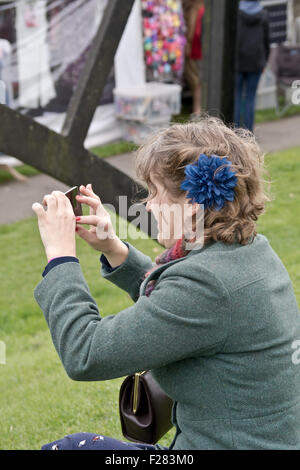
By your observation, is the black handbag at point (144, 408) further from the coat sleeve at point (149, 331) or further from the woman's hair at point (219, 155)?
the woman's hair at point (219, 155)

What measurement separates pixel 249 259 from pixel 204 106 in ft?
5.95

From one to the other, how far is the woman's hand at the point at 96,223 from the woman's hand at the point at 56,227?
0.23 feet

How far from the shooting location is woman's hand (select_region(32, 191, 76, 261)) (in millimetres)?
1694

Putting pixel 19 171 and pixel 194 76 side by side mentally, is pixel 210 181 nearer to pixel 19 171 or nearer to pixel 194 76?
pixel 19 171

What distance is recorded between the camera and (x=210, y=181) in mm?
1587

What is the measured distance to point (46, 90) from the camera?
8062 mm

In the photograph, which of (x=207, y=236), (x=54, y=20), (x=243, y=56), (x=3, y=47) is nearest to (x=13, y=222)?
(x=3, y=47)

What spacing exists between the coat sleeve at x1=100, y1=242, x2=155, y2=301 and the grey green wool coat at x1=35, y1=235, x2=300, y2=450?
0.39 m

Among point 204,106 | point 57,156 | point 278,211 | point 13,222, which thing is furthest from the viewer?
point 13,222

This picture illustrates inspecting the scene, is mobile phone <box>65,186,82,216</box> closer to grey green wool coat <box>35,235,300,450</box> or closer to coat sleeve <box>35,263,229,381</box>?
grey green wool coat <box>35,235,300,450</box>

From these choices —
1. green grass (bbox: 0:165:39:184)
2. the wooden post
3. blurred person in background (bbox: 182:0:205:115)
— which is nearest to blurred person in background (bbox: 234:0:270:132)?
blurred person in background (bbox: 182:0:205:115)

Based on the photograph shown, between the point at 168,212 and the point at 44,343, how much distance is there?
261cm

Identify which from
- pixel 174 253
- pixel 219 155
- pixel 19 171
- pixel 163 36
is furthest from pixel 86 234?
pixel 163 36
